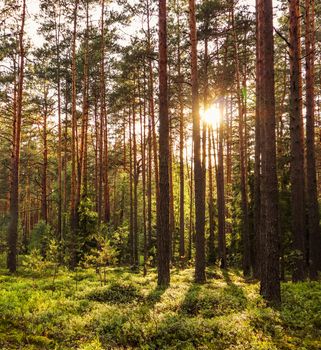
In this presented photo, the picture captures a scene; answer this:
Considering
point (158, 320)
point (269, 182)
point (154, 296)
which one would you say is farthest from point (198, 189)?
point (158, 320)

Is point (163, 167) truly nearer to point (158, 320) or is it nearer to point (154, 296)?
point (154, 296)

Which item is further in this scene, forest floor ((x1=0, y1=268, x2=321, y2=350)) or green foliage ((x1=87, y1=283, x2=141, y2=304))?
green foliage ((x1=87, y1=283, x2=141, y2=304))

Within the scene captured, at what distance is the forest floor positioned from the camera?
659 cm

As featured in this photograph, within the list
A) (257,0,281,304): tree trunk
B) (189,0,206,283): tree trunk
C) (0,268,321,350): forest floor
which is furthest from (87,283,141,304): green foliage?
(257,0,281,304): tree trunk

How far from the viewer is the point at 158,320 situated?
798 centimetres

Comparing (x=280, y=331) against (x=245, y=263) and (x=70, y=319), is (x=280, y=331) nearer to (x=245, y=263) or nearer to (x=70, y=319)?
(x=70, y=319)

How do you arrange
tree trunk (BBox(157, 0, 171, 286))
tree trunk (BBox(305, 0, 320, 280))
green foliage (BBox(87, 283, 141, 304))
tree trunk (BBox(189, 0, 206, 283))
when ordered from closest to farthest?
green foliage (BBox(87, 283, 141, 304))
tree trunk (BBox(157, 0, 171, 286))
tree trunk (BBox(305, 0, 320, 280))
tree trunk (BBox(189, 0, 206, 283))

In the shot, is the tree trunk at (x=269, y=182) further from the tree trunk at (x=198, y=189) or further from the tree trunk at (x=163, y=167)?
the tree trunk at (x=198, y=189)

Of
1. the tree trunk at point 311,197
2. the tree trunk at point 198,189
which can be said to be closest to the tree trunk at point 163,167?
the tree trunk at point 198,189

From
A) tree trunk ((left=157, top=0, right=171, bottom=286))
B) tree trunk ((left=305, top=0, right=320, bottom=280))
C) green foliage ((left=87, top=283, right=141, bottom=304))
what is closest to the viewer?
green foliage ((left=87, top=283, right=141, bottom=304))

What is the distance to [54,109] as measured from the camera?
95.2 feet

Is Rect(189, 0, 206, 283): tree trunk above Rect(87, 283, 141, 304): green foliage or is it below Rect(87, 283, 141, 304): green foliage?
above

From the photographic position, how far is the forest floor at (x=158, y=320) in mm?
6590

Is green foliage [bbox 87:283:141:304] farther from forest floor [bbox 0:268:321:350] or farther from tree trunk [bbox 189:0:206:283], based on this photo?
tree trunk [bbox 189:0:206:283]
